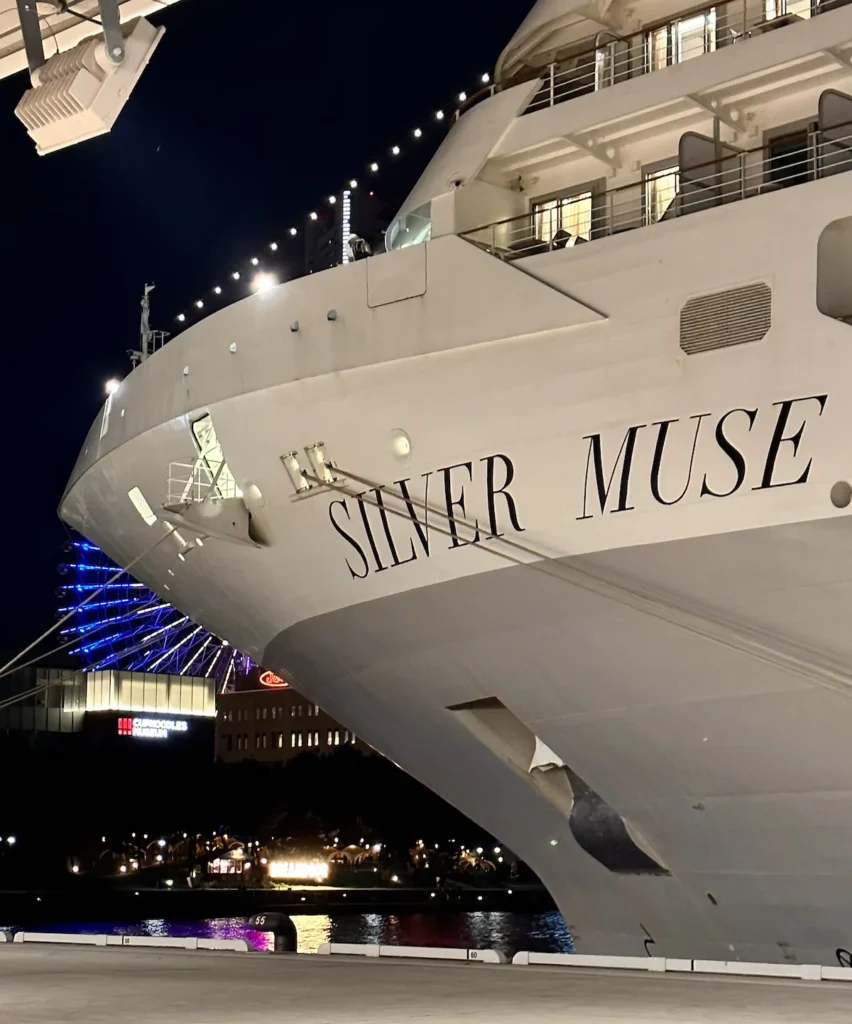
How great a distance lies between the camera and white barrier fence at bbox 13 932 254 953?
14.9m

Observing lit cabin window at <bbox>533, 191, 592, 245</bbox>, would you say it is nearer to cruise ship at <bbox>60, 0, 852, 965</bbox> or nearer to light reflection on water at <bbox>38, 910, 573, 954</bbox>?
cruise ship at <bbox>60, 0, 852, 965</bbox>

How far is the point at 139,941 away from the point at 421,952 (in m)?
3.46

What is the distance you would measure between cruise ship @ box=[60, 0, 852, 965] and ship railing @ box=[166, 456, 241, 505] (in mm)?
56

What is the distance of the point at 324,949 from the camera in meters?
14.5

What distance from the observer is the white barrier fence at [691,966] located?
11.7 metres

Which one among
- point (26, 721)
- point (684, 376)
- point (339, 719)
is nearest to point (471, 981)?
point (684, 376)

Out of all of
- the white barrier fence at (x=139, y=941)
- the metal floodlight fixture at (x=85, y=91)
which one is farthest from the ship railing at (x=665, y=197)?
the white barrier fence at (x=139, y=941)

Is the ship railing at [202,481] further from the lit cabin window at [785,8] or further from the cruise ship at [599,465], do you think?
the lit cabin window at [785,8]

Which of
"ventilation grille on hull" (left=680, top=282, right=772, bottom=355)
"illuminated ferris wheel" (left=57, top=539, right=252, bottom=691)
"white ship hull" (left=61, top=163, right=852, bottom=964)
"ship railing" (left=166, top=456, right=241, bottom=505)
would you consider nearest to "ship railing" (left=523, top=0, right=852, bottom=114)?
"white ship hull" (left=61, top=163, right=852, bottom=964)

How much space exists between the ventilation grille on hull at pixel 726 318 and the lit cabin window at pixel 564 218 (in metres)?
2.72

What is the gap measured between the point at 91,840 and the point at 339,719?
61.9 metres

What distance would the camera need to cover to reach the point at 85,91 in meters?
10.2

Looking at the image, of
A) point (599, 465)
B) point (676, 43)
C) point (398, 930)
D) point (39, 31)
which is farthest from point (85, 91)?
point (398, 930)

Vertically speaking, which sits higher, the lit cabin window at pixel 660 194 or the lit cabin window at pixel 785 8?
the lit cabin window at pixel 785 8
